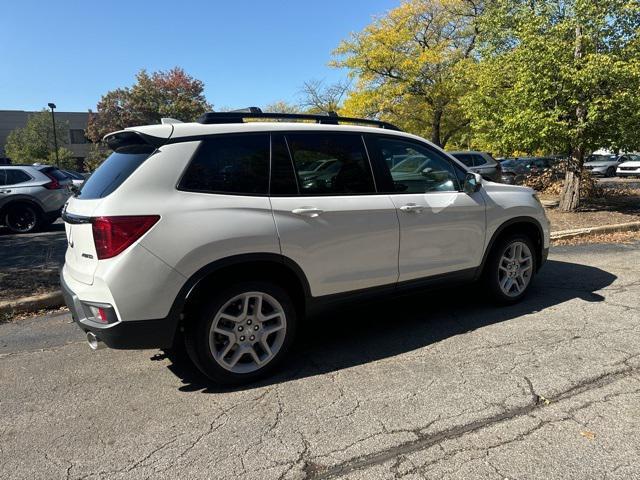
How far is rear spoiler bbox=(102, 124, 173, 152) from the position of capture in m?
3.30

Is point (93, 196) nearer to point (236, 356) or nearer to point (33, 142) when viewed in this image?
point (236, 356)

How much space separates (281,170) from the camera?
12.0ft

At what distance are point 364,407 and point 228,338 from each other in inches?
41.1

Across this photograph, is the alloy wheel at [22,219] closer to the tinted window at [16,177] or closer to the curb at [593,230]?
the tinted window at [16,177]

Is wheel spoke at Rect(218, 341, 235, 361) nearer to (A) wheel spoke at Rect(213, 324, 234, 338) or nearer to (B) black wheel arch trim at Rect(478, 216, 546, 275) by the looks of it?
(A) wheel spoke at Rect(213, 324, 234, 338)

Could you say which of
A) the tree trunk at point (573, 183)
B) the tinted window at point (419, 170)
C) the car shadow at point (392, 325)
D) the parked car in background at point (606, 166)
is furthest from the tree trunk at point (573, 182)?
the parked car in background at point (606, 166)

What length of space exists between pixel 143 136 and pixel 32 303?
3.12m

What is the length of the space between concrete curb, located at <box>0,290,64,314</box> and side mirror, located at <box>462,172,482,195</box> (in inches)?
178

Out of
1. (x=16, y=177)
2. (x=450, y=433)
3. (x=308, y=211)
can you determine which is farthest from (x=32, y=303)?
(x=16, y=177)

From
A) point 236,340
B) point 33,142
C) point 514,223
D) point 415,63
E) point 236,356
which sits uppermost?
point 415,63

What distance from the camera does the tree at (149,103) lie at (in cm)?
4531

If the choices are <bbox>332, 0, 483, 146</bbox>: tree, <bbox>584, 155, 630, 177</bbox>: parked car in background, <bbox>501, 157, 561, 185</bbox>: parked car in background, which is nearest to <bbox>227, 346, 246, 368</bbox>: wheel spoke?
<bbox>501, 157, 561, 185</bbox>: parked car in background

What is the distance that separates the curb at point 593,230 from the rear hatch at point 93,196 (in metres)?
7.60

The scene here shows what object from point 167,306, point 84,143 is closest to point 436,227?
point 167,306
